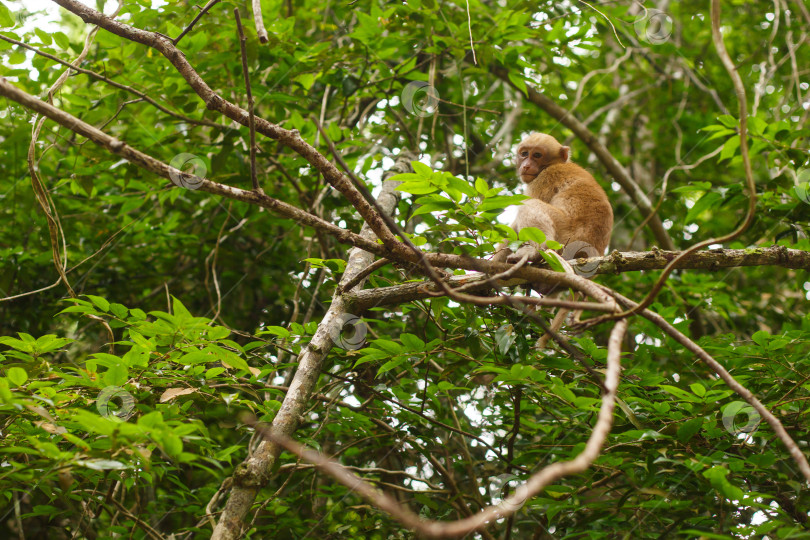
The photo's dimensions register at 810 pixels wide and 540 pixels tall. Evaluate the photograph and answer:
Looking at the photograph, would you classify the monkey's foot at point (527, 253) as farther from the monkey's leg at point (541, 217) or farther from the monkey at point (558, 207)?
the monkey's leg at point (541, 217)

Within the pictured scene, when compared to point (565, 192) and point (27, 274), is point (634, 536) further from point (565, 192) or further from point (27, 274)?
point (27, 274)

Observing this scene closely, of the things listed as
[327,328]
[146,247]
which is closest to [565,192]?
[327,328]

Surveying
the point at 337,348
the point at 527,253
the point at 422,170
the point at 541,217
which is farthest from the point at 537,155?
the point at 422,170

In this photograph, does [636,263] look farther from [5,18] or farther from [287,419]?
[5,18]

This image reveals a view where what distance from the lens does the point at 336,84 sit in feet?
16.1

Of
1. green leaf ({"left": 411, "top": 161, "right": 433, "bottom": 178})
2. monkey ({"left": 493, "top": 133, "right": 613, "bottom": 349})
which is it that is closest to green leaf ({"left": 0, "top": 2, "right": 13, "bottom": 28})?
green leaf ({"left": 411, "top": 161, "right": 433, "bottom": 178})

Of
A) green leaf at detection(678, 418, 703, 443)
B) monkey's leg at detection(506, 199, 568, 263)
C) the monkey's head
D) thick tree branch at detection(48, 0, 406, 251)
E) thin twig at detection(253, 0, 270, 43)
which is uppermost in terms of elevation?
the monkey's head

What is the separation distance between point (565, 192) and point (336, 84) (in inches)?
78.0

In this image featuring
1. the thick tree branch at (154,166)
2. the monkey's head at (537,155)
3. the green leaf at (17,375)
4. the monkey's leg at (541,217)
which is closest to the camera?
the thick tree branch at (154,166)

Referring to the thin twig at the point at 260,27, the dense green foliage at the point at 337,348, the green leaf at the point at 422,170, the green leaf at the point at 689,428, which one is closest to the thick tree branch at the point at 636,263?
the dense green foliage at the point at 337,348

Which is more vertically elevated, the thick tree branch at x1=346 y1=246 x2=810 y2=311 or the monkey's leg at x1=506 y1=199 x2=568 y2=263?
the monkey's leg at x1=506 y1=199 x2=568 y2=263

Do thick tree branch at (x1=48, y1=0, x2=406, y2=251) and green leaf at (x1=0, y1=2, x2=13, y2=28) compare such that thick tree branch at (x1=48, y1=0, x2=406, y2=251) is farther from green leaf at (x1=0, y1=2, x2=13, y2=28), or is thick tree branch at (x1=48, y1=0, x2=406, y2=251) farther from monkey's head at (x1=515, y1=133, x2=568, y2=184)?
monkey's head at (x1=515, y1=133, x2=568, y2=184)

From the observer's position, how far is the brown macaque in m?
4.07

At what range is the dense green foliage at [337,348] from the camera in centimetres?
268
